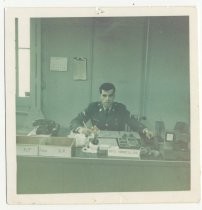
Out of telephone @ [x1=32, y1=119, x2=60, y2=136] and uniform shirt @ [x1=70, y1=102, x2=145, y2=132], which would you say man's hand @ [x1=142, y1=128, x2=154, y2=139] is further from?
telephone @ [x1=32, y1=119, x2=60, y2=136]

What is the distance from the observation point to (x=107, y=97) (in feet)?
2.57

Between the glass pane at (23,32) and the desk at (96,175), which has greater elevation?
the glass pane at (23,32)

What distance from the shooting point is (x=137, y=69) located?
78 cm

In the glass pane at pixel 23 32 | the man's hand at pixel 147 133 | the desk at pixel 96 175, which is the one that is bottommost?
the desk at pixel 96 175

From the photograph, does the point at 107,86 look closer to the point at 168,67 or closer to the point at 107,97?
the point at 107,97

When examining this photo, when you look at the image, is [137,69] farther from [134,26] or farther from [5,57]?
[5,57]

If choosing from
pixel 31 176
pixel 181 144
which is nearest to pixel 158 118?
pixel 181 144

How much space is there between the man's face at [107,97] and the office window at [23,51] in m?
0.18

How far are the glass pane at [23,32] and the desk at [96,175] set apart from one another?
0.27m

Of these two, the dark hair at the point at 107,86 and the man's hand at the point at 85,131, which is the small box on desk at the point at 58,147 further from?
the dark hair at the point at 107,86

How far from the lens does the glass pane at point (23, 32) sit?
77 centimetres

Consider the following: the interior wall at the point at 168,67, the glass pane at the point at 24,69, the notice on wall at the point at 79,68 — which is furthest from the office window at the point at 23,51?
the interior wall at the point at 168,67

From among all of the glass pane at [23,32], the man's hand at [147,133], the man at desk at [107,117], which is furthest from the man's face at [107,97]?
the glass pane at [23,32]

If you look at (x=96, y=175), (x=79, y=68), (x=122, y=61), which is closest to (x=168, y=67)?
(x=122, y=61)
